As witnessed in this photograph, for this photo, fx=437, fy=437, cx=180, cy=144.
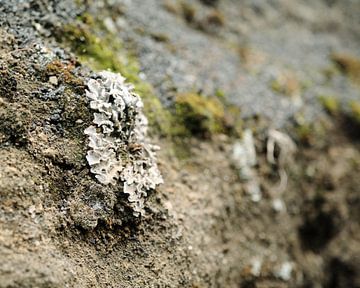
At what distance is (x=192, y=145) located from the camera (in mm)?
3371

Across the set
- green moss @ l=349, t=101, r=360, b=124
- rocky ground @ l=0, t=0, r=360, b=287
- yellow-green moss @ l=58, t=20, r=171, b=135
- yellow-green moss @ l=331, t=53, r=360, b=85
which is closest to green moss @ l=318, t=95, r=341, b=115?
rocky ground @ l=0, t=0, r=360, b=287

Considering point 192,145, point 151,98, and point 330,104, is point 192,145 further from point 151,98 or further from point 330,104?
point 330,104

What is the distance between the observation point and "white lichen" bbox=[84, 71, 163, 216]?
257 centimetres

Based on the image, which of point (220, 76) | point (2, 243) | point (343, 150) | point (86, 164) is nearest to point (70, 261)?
point (2, 243)

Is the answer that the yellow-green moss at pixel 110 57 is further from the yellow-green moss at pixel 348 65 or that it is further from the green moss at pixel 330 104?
the yellow-green moss at pixel 348 65

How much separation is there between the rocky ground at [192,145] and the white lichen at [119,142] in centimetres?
8

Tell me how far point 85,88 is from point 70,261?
1039 mm

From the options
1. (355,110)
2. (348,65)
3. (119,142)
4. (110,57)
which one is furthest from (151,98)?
(348,65)

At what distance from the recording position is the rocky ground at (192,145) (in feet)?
7.93

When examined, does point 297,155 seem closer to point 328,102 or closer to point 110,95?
point 328,102

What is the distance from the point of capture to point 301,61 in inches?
191

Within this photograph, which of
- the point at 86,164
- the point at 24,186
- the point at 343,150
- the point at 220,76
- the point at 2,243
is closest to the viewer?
the point at 2,243

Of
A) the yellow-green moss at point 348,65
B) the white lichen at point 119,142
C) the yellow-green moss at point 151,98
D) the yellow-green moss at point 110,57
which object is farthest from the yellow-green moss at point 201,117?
the yellow-green moss at point 348,65

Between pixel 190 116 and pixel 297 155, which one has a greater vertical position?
pixel 190 116
